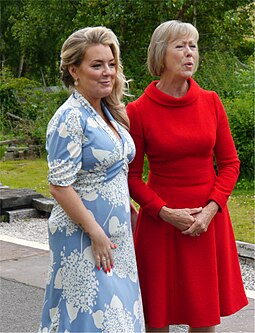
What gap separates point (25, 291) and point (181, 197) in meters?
2.73

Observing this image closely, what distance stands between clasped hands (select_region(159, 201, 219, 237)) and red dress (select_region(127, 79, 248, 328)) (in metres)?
0.05

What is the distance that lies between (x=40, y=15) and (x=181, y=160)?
19.8 m

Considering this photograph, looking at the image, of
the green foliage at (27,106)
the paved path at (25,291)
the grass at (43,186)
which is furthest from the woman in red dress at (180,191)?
the green foliage at (27,106)

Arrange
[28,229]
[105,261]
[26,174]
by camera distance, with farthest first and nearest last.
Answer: [26,174]
[28,229]
[105,261]

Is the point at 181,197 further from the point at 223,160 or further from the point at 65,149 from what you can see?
the point at 65,149

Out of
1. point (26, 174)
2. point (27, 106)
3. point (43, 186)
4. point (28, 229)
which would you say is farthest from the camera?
point (27, 106)

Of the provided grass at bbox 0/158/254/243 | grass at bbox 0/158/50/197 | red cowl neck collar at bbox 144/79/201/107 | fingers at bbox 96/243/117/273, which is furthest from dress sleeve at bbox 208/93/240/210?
grass at bbox 0/158/50/197

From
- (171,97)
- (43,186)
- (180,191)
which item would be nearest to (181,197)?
(180,191)

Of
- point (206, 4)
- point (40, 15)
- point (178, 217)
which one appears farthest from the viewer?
point (40, 15)

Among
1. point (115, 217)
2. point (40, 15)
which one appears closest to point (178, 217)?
point (115, 217)

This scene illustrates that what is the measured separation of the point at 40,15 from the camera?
2306 cm

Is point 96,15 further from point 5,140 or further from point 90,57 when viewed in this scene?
point 90,57

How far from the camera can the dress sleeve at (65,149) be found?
3465 millimetres

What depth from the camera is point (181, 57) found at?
3895 millimetres
